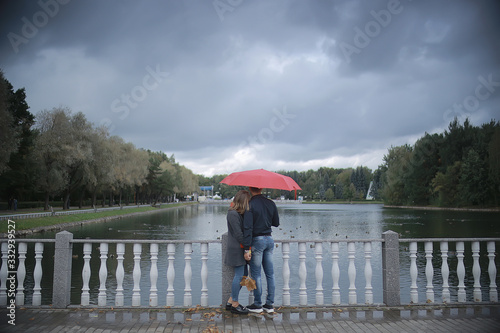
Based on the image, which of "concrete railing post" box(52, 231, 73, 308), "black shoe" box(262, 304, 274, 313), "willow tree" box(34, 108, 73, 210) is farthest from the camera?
"willow tree" box(34, 108, 73, 210)

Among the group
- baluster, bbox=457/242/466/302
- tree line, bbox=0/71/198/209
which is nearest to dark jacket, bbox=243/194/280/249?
baluster, bbox=457/242/466/302

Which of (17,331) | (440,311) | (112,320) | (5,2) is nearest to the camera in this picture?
(17,331)

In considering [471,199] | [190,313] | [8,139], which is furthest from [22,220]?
[471,199]

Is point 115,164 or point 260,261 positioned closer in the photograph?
point 260,261

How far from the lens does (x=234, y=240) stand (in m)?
6.27

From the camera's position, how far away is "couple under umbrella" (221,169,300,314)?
6.15m

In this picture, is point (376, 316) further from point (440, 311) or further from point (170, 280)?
point (170, 280)

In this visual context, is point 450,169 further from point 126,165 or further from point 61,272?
point 61,272

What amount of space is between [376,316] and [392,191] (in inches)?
3304

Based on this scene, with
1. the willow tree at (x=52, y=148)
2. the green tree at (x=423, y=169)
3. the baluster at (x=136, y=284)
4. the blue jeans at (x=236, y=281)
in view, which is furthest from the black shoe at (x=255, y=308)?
the green tree at (x=423, y=169)

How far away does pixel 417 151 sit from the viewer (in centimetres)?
7881

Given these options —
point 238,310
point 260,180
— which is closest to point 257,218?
point 260,180

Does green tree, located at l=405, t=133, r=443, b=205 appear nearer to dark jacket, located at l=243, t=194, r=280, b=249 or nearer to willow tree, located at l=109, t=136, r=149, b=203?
willow tree, located at l=109, t=136, r=149, b=203

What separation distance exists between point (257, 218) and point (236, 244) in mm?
542
